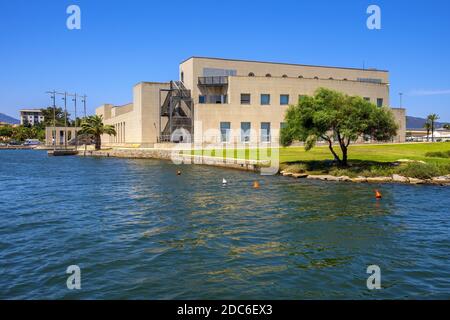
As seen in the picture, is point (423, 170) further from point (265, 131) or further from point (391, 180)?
point (265, 131)

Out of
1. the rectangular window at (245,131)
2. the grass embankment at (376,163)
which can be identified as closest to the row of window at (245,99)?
the rectangular window at (245,131)

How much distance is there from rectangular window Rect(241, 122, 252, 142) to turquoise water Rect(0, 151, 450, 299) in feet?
170

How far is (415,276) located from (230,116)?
70511 millimetres

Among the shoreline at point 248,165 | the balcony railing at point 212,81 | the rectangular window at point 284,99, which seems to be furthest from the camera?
the balcony railing at point 212,81

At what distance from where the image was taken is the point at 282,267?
13992 millimetres

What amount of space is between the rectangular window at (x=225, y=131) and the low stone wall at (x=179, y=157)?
480 inches

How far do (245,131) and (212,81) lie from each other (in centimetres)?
1263

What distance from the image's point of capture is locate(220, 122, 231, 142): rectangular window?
269ft

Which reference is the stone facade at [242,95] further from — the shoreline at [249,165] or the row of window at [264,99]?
the shoreline at [249,165]

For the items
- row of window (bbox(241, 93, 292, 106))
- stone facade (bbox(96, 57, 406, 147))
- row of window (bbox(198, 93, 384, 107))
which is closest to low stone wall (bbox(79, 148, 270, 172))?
stone facade (bbox(96, 57, 406, 147))

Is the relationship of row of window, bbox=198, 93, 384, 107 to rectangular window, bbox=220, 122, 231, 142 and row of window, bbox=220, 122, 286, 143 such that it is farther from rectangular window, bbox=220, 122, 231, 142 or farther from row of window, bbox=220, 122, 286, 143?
rectangular window, bbox=220, 122, 231, 142

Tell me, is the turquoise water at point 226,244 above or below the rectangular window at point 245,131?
below

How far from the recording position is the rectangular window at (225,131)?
8206 cm
